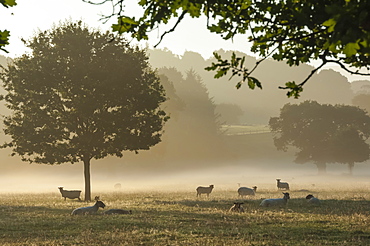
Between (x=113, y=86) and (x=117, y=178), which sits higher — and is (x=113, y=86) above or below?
above

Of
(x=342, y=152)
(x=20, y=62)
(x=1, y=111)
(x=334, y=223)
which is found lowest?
(x=334, y=223)

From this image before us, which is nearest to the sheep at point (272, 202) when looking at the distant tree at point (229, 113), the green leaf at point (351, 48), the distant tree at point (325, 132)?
the green leaf at point (351, 48)

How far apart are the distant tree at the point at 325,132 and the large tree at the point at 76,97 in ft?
158

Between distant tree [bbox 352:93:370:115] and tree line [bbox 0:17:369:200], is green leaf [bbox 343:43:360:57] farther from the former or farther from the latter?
distant tree [bbox 352:93:370:115]

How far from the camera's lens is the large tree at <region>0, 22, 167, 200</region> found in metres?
34.8

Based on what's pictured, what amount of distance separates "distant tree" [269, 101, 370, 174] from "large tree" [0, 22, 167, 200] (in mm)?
48098

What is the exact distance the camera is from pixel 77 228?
17766 mm

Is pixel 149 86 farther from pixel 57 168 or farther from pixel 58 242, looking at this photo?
pixel 57 168

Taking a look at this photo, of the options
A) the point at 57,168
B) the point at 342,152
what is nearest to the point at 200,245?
the point at 342,152

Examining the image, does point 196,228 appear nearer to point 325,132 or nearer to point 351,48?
point 351,48

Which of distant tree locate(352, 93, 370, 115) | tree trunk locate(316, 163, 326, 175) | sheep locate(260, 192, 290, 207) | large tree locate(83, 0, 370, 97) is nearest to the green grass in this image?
sheep locate(260, 192, 290, 207)

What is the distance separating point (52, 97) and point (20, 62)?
3.44m

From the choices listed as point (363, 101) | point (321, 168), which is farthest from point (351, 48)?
point (363, 101)

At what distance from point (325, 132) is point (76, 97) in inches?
2139
